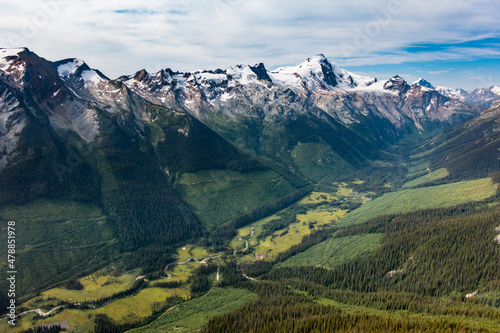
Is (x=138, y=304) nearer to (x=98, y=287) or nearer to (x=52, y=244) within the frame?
(x=98, y=287)

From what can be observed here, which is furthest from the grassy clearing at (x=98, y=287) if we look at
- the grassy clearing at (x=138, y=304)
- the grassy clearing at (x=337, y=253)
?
the grassy clearing at (x=337, y=253)

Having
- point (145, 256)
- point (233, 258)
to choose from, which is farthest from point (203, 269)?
point (145, 256)

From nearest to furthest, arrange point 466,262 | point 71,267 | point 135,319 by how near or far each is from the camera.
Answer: point 135,319, point 466,262, point 71,267

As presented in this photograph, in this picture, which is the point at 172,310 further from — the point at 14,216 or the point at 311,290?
the point at 14,216

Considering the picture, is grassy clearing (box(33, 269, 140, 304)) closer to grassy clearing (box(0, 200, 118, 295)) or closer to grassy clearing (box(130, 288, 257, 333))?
grassy clearing (box(0, 200, 118, 295))

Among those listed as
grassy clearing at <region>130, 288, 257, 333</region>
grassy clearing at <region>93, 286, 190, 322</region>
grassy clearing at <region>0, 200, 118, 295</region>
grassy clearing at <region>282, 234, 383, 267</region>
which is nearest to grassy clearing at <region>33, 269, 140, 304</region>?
grassy clearing at <region>0, 200, 118, 295</region>
